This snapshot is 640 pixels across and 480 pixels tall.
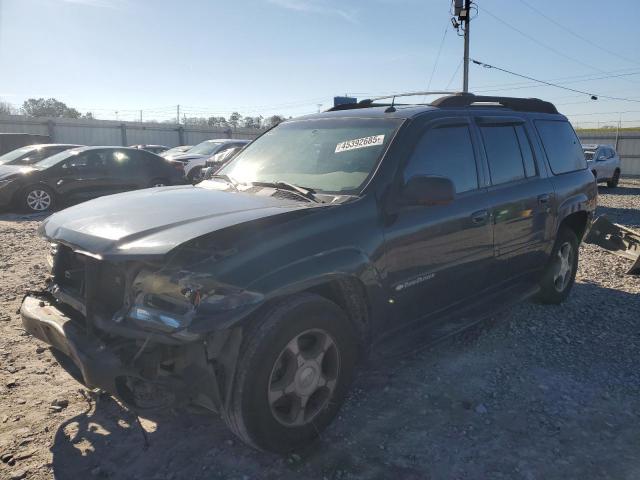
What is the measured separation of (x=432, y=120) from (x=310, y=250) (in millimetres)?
1539

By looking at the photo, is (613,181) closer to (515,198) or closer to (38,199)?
(515,198)

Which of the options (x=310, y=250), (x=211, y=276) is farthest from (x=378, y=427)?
(x=211, y=276)

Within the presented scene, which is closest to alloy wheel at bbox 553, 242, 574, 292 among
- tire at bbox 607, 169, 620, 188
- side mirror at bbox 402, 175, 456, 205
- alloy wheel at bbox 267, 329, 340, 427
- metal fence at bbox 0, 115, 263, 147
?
side mirror at bbox 402, 175, 456, 205

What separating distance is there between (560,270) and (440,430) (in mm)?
2871

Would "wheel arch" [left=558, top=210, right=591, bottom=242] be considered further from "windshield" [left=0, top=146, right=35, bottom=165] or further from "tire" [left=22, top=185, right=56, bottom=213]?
"windshield" [left=0, top=146, right=35, bottom=165]

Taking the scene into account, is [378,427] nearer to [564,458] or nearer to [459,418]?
[459,418]

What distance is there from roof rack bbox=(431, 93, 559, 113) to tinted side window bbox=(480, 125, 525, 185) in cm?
28

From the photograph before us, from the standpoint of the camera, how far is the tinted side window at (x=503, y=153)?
409cm

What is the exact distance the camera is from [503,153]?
4266mm

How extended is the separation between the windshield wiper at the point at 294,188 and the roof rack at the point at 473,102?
48.9 inches

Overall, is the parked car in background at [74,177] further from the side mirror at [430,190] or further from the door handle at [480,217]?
the side mirror at [430,190]

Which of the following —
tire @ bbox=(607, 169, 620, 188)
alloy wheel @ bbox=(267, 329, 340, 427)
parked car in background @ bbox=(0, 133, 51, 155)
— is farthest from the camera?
tire @ bbox=(607, 169, 620, 188)

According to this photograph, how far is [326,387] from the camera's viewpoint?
2936 millimetres

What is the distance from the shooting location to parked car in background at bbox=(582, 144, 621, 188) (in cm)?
1811
